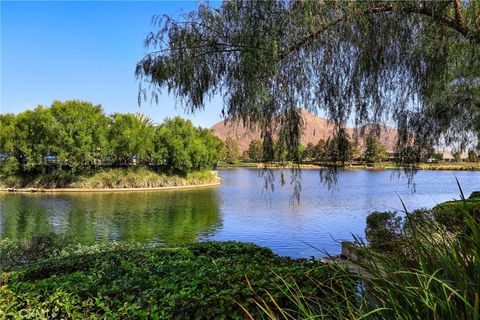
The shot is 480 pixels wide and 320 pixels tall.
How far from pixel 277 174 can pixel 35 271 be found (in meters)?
3.13

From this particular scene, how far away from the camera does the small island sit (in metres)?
31.4

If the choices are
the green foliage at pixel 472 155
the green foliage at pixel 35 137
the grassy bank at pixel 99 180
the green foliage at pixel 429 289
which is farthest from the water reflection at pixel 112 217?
the green foliage at pixel 429 289

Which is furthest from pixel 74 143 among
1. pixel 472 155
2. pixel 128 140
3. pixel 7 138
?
pixel 472 155

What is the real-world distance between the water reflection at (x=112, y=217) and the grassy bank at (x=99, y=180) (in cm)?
488

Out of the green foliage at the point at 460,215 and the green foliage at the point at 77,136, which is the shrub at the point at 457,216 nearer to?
the green foliage at the point at 460,215

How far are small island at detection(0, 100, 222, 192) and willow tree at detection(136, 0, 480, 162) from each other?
29.7 m

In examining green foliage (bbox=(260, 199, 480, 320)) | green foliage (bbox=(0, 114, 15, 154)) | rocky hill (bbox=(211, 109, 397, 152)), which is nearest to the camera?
green foliage (bbox=(260, 199, 480, 320))

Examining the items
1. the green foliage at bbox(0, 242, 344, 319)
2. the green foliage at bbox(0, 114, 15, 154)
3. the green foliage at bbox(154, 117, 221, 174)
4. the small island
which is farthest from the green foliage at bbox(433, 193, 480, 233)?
the green foliage at bbox(0, 114, 15, 154)

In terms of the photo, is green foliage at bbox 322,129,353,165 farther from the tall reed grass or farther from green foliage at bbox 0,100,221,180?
green foliage at bbox 0,100,221,180

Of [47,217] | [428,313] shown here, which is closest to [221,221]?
[47,217]

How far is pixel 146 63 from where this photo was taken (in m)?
3.67

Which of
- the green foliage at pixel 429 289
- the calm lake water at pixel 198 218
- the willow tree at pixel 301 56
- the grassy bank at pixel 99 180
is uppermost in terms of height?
the willow tree at pixel 301 56

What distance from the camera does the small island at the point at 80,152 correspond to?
3138 centimetres

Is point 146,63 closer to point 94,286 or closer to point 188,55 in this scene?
point 188,55
